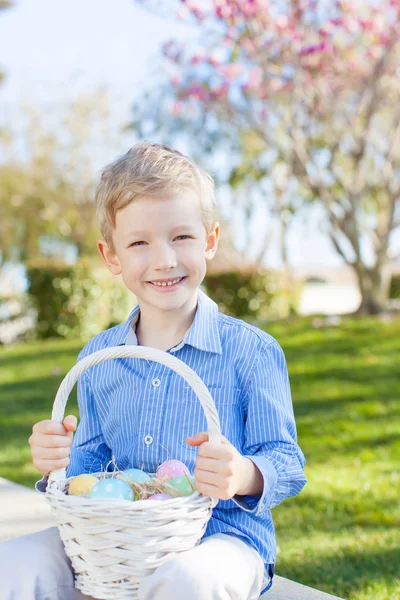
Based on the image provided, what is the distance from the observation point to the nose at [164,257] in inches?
81.4

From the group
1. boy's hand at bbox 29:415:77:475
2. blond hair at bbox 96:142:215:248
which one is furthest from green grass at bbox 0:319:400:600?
blond hair at bbox 96:142:215:248

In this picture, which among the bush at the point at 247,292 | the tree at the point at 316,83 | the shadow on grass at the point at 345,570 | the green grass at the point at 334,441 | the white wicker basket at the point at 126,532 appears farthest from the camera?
the bush at the point at 247,292

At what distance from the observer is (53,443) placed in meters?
1.95

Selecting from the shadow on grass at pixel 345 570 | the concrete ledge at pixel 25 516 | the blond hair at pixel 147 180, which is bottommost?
the shadow on grass at pixel 345 570

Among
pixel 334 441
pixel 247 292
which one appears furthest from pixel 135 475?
pixel 247 292

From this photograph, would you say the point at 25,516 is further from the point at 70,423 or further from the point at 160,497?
the point at 160,497

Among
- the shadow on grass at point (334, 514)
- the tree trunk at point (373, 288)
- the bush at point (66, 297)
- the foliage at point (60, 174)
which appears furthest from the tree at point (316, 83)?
the foliage at point (60, 174)

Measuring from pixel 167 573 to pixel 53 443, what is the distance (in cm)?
47

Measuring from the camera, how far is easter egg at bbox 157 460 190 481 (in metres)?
1.94

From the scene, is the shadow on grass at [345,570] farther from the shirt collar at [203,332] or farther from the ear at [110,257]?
the ear at [110,257]

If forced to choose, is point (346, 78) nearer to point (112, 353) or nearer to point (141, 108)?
point (112, 353)

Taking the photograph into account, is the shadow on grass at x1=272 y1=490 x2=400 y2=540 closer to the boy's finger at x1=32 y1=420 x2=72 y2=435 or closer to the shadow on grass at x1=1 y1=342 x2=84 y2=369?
the boy's finger at x1=32 y1=420 x2=72 y2=435

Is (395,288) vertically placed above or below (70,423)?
below

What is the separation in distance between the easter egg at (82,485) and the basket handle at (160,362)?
1.6 inches
